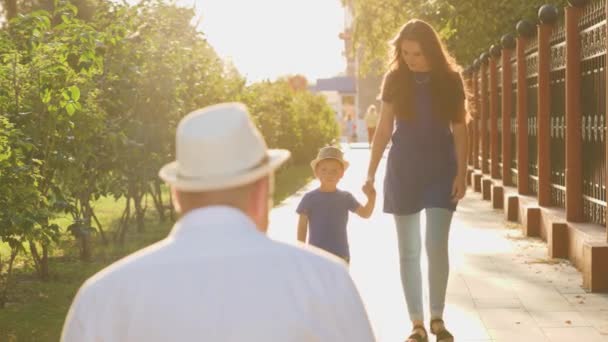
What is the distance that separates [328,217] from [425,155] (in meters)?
0.67

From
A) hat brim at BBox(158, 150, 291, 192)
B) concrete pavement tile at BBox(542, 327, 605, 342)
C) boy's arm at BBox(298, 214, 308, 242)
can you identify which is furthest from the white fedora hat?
concrete pavement tile at BBox(542, 327, 605, 342)

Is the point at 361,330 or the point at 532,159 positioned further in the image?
the point at 532,159

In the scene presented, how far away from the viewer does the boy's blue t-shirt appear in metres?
6.71

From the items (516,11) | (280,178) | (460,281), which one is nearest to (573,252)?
(460,281)

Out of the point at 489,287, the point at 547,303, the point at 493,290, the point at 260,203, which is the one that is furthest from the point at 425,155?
the point at 260,203

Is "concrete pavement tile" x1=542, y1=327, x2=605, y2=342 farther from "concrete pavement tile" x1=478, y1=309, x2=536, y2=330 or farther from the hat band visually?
the hat band

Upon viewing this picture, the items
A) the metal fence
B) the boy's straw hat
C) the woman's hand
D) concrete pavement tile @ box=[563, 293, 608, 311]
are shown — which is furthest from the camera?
the metal fence

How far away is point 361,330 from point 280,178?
2521 centimetres

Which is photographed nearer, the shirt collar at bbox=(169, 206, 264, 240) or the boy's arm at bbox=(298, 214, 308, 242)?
the shirt collar at bbox=(169, 206, 264, 240)

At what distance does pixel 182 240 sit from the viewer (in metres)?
2.12

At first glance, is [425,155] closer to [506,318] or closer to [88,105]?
[506,318]

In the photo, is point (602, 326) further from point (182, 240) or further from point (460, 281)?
point (182, 240)

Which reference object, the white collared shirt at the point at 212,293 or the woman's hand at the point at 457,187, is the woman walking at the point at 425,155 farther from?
the white collared shirt at the point at 212,293

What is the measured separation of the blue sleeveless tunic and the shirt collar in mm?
4569
